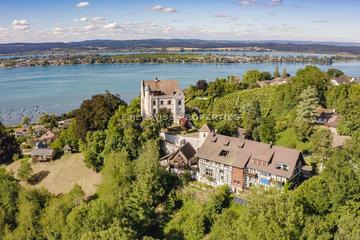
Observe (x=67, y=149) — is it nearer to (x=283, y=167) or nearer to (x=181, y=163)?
(x=181, y=163)

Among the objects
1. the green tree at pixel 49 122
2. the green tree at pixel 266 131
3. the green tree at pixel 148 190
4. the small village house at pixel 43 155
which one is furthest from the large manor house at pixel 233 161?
the green tree at pixel 49 122

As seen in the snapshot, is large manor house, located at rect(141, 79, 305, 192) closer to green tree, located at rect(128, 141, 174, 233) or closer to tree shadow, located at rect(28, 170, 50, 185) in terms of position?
green tree, located at rect(128, 141, 174, 233)

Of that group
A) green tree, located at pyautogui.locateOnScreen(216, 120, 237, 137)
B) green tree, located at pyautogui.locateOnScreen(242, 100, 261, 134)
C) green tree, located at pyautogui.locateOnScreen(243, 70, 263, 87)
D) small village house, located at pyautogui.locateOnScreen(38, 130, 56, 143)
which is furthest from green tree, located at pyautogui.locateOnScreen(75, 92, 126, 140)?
green tree, located at pyautogui.locateOnScreen(243, 70, 263, 87)

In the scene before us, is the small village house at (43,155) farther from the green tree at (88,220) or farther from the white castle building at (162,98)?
the green tree at (88,220)


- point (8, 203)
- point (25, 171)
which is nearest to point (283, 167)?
point (8, 203)

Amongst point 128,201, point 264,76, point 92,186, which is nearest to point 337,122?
point 128,201

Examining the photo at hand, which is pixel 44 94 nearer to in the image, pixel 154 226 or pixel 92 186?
pixel 92 186
